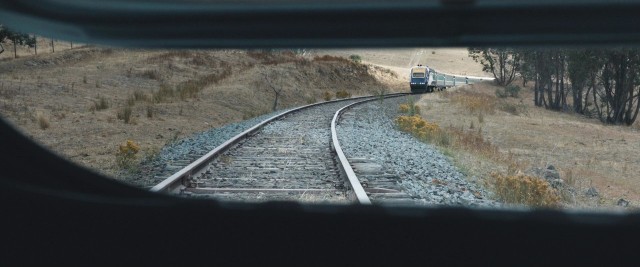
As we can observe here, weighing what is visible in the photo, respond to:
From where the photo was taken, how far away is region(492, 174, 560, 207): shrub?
32.2 ft

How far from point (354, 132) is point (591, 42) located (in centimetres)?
1561

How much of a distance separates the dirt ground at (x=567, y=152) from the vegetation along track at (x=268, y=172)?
106 inches

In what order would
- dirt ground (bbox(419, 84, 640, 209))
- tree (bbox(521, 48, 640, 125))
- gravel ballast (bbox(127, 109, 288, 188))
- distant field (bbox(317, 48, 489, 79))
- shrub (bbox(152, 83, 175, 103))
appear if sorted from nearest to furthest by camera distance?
gravel ballast (bbox(127, 109, 288, 188)) → dirt ground (bbox(419, 84, 640, 209)) → shrub (bbox(152, 83, 175, 103)) → tree (bbox(521, 48, 640, 125)) → distant field (bbox(317, 48, 489, 79))

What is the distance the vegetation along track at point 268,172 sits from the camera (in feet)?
30.9

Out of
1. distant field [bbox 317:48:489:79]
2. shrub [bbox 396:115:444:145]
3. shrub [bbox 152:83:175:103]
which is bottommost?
distant field [bbox 317:48:489:79]

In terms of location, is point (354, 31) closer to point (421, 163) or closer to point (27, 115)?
point (421, 163)

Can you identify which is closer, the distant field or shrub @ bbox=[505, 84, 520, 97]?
shrub @ bbox=[505, 84, 520, 97]

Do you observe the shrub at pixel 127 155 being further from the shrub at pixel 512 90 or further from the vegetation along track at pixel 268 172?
the shrub at pixel 512 90

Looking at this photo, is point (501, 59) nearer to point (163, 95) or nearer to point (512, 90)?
point (512, 90)

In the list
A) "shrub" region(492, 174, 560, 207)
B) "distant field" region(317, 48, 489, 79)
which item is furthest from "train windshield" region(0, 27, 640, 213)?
"distant field" region(317, 48, 489, 79)

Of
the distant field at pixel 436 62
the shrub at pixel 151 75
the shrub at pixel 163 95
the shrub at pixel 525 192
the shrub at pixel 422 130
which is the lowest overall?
the distant field at pixel 436 62

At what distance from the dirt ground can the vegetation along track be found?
2.70 meters

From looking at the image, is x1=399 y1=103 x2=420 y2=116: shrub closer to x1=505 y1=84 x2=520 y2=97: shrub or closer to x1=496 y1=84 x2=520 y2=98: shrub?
x1=496 y1=84 x2=520 y2=98: shrub

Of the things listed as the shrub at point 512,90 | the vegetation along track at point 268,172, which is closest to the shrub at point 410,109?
the vegetation along track at point 268,172
